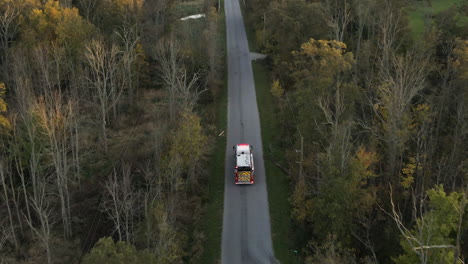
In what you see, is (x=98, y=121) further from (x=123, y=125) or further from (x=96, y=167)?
(x=96, y=167)

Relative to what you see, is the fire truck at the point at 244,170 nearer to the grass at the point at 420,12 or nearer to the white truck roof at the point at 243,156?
the white truck roof at the point at 243,156

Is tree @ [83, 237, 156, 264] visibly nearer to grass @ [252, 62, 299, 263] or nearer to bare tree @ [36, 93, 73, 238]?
bare tree @ [36, 93, 73, 238]

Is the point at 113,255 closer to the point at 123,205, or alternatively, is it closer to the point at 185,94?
the point at 123,205

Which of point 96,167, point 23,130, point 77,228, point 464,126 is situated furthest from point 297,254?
point 23,130

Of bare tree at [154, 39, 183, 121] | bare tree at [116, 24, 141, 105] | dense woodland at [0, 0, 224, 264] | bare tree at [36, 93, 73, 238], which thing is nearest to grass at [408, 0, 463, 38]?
dense woodland at [0, 0, 224, 264]

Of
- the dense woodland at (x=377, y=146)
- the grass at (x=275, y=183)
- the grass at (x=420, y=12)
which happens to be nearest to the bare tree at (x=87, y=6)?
the grass at (x=275, y=183)
